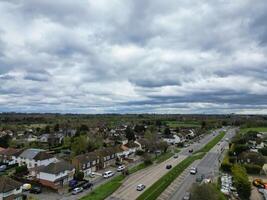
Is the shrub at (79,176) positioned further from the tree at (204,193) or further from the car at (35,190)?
the tree at (204,193)

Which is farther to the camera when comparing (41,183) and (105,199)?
(41,183)

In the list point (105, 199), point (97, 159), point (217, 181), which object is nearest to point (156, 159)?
point (97, 159)

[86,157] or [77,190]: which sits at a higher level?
[86,157]

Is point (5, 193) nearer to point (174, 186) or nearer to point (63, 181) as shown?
point (63, 181)

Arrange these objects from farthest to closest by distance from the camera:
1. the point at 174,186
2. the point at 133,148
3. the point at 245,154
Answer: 1. the point at 133,148
2. the point at 245,154
3. the point at 174,186

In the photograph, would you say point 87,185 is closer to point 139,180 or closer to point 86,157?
point 139,180

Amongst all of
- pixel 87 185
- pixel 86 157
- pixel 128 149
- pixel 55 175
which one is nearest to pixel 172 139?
pixel 128 149
